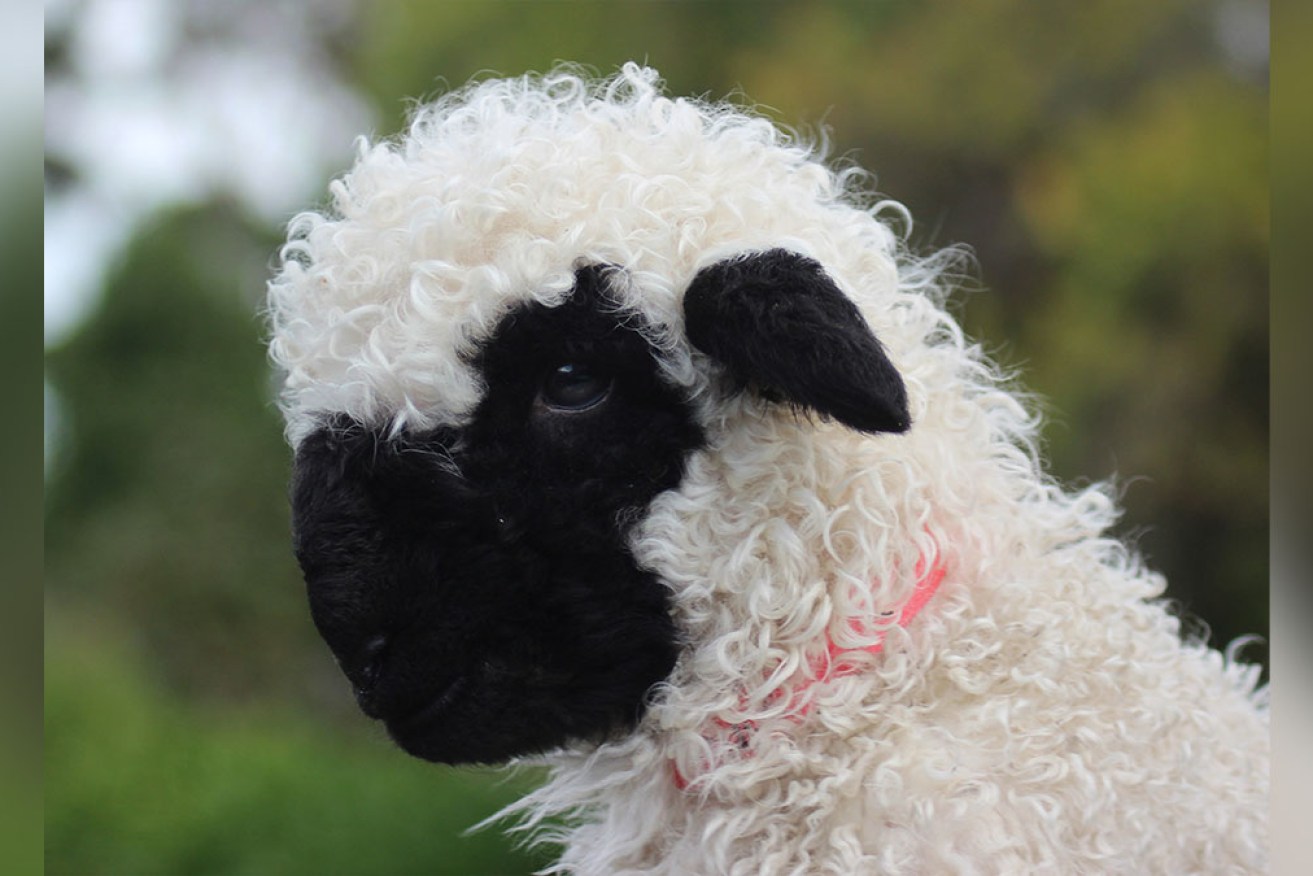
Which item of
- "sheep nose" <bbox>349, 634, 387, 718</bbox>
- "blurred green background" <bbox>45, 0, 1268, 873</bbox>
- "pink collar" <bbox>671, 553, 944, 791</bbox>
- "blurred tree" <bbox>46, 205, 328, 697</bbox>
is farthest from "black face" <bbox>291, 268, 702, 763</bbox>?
"blurred tree" <bbox>46, 205, 328, 697</bbox>

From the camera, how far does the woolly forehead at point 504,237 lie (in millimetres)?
1318

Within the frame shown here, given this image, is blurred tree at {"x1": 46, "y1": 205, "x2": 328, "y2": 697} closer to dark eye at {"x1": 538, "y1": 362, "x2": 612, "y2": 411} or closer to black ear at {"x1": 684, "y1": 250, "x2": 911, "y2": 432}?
dark eye at {"x1": 538, "y1": 362, "x2": 612, "y2": 411}

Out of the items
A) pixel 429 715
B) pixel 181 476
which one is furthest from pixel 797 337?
pixel 181 476

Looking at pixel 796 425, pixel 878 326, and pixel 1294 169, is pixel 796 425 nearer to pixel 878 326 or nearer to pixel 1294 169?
pixel 878 326

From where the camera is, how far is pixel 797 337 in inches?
48.0

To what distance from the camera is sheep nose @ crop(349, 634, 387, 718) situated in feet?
4.27

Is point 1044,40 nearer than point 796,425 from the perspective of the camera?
No

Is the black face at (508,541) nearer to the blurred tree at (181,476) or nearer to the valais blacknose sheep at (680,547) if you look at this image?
the valais blacknose sheep at (680,547)

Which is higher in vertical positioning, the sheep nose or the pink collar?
the pink collar

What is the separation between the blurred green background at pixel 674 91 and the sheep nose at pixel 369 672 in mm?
3247

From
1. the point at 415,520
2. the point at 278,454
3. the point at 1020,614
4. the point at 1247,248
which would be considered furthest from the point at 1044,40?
the point at 415,520

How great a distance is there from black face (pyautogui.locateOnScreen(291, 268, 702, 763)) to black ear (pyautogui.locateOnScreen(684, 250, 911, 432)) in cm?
10

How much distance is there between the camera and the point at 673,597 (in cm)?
136

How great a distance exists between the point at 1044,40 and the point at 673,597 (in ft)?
15.0
